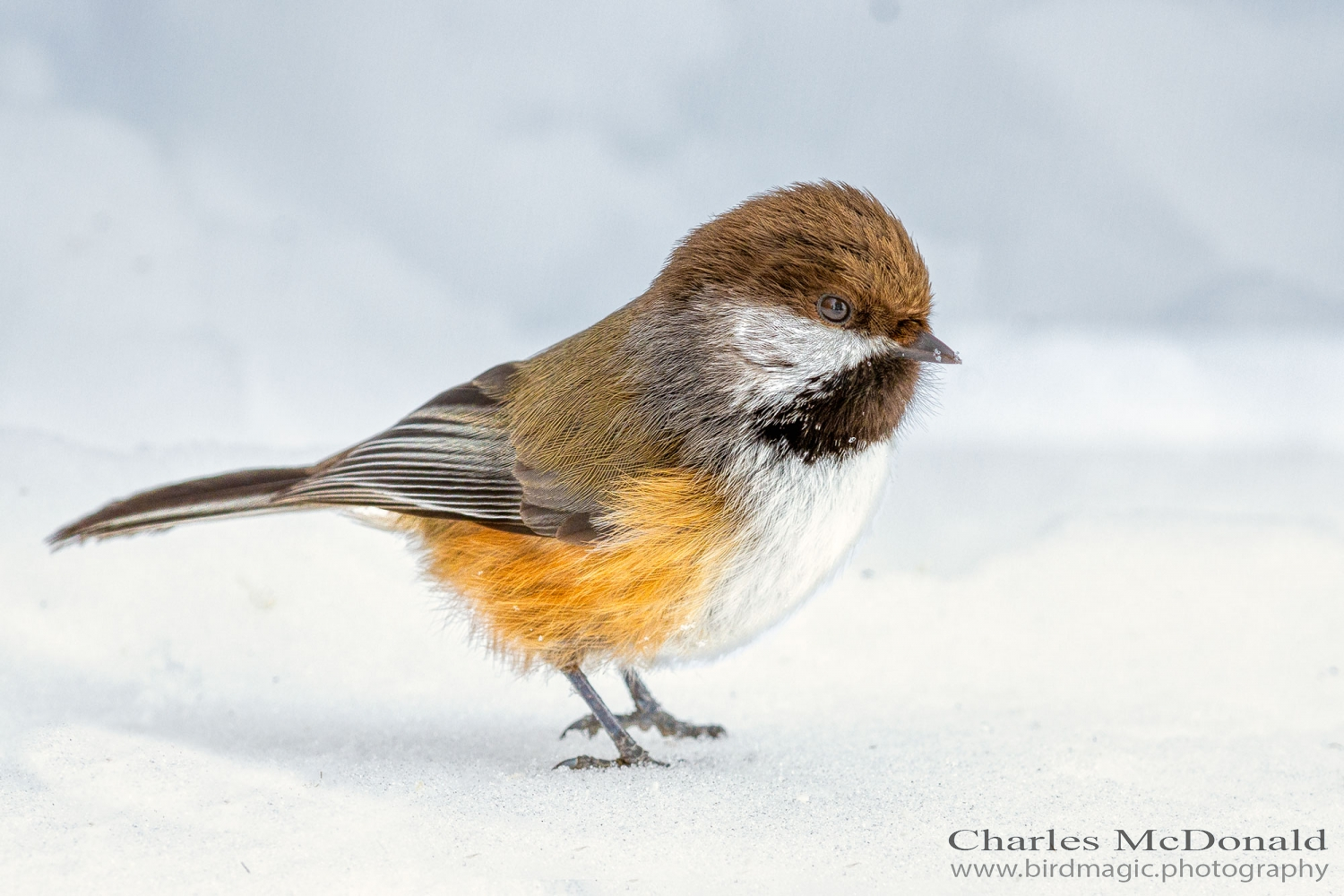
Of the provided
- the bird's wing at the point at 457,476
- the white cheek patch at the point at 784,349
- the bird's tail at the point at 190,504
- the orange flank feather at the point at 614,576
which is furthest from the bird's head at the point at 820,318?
the bird's tail at the point at 190,504

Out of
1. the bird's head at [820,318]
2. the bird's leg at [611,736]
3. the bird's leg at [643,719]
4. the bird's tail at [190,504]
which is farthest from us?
the bird's leg at [643,719]

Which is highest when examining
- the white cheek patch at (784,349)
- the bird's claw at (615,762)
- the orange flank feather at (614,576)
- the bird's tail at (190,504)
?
the white cheek patch at (784,349)

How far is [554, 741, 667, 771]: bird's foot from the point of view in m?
3.63

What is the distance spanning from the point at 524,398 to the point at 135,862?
1.53 m

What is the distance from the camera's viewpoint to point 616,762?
366 centimetres

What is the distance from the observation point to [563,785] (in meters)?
3.46

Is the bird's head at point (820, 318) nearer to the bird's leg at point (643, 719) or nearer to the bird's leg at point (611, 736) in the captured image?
the bird's leg at point (611, 736)

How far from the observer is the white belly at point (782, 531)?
3266mm

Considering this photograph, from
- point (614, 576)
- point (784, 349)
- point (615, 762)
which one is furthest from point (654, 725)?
point (784, 349)

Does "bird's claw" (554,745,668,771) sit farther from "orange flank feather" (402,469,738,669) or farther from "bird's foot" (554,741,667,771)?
"orange flank feather" (402,469,738,669)

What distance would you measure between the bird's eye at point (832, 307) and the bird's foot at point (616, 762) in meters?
1.31

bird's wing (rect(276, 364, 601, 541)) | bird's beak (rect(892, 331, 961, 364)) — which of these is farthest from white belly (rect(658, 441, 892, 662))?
bird's wing (rect(276, 364, 601, 541))

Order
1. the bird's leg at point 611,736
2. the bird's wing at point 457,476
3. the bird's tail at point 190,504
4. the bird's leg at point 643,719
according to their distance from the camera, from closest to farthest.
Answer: the bird's wing at point 457,476, the bird's leg at point 611,736, the bird's tail at point 190,504, the bird's leg at point 643,719

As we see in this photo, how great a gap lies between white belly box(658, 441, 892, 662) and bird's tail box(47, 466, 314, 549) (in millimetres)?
1257
